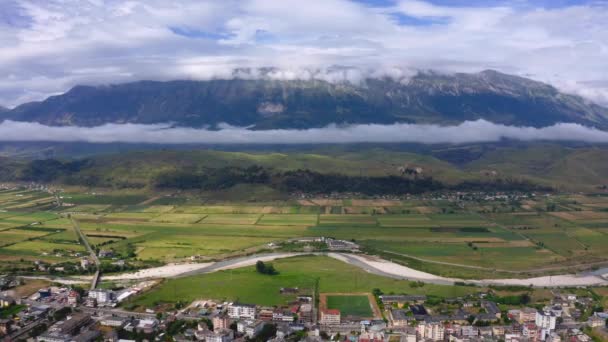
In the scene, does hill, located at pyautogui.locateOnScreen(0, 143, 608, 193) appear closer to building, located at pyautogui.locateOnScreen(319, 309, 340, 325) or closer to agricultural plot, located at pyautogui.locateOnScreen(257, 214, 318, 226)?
agricultural plot, located at pyautogui.locateOnScreen(257, 214, 318, 226)

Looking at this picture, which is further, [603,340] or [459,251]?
[459,251]

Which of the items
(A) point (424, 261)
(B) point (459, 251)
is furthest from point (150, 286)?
(B) point (459, 251)

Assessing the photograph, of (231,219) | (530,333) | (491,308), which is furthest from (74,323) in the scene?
(231,219)

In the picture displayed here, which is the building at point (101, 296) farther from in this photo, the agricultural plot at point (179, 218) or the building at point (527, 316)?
the agricultural plot at point (179, 218)

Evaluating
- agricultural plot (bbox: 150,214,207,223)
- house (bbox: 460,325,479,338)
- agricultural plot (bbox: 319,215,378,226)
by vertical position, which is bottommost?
agricultural plot (bbox: 319,215,378,226)

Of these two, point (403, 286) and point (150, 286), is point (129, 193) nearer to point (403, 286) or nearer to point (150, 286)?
point (150, 286)

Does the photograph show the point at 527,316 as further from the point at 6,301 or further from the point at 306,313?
the point at 6,301

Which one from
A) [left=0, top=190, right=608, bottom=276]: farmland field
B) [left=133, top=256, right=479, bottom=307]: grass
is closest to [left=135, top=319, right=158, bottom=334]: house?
[left=133, top=256, right=479, bottom=307]: grass
